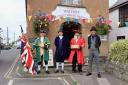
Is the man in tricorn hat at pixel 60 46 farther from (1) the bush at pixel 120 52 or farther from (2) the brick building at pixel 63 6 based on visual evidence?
(2) the brick building at pixel 63 6

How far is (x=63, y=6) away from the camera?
2112cm

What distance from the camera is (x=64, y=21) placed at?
2114 cm

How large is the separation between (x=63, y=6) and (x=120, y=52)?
7218 mm

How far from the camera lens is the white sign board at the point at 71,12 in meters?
20.9

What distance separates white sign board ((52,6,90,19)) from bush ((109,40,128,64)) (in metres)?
5.85

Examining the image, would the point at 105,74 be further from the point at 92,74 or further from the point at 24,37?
the point at 24,37

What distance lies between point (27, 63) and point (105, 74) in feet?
10.9

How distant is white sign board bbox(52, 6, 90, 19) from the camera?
68.5ft

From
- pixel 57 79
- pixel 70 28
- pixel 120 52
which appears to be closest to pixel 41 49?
pixel 57 79

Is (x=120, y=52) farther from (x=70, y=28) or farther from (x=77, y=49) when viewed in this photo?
(x=70, y=28)

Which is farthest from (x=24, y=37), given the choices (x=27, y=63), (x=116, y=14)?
(x=116, y=14)

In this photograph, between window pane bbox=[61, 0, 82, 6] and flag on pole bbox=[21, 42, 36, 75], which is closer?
flag on pole bbox=[21, 42, 36, 75]

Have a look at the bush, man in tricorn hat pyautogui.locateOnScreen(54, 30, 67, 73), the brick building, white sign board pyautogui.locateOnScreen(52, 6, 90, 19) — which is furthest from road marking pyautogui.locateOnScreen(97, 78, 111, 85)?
white sign board pyautogui.locateOnScreen(52, 6, 90, 19)

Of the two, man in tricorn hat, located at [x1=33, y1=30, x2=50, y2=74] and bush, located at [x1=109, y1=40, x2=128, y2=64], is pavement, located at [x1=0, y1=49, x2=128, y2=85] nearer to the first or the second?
man in tricorn hat, located at [x1=33, y1=30, x2=50, y2=74]
